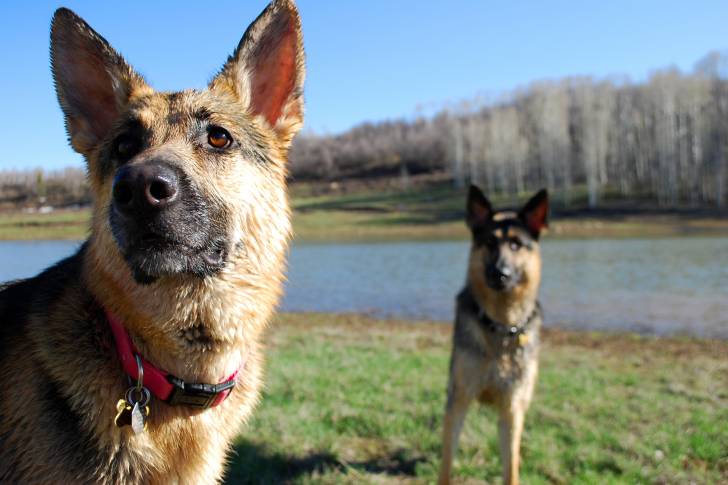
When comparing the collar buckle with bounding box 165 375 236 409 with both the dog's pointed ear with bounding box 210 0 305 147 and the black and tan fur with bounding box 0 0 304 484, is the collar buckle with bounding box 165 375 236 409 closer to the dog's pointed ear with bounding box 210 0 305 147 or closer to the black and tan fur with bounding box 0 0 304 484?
the black and tan fur with bounding box 0 0 304 484

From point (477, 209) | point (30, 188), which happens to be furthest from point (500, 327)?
point (30, 188)

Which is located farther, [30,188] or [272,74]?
[30,188]

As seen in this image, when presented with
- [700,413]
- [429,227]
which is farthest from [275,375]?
[429,227]

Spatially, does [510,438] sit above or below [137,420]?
below

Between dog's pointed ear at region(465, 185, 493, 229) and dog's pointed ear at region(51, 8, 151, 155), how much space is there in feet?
13.4

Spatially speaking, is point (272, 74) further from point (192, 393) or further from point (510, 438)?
point (510, 438)

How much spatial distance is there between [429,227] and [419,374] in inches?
1709

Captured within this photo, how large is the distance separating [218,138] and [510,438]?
375 cm

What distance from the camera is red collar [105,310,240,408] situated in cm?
233

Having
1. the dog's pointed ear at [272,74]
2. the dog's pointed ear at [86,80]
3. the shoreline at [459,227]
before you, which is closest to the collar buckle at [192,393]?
the dog's pointed ear at [86,80]

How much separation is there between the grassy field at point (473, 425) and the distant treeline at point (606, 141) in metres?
40.5

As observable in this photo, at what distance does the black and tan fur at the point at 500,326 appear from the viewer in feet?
16.5

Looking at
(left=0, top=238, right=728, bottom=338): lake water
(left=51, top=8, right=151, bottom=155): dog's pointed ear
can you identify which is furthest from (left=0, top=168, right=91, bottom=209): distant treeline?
(left=51, top=8, right=151, bottom=155): dog's pointed ear

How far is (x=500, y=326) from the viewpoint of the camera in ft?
17.7
